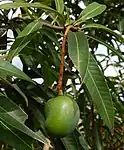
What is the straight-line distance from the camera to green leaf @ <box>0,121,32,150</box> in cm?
98

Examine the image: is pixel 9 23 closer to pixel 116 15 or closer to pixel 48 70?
pixel 48 70

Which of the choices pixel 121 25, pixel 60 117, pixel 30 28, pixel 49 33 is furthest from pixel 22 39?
pixel 121 25

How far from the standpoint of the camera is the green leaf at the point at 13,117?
0.98 m

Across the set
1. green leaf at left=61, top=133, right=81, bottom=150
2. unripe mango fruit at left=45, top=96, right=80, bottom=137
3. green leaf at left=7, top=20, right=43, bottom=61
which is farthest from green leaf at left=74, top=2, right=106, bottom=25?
green leaf at left=61, top=133, right=81, bottom=150

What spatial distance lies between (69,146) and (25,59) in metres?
0.35

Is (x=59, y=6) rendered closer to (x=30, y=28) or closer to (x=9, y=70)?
(x=30, y=28)

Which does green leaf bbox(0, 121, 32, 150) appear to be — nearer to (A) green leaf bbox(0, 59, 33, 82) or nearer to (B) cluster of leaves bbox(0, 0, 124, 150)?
(B) cluster of leaves bbox(0, 0, 124, 150)

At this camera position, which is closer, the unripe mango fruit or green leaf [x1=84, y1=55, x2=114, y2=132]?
the unripe mango fruit

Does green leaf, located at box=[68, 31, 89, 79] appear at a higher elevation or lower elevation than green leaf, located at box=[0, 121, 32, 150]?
higher

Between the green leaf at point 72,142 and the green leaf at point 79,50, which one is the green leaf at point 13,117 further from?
the green leaf at point 72,142

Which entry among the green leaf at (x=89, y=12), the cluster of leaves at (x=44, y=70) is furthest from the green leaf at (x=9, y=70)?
the green leaf at (x=89, y=12)

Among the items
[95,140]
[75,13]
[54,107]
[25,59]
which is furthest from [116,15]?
[54,107]

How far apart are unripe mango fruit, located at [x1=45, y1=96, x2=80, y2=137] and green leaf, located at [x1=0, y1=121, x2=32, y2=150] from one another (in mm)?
54

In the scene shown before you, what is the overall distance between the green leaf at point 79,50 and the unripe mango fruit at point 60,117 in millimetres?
72
